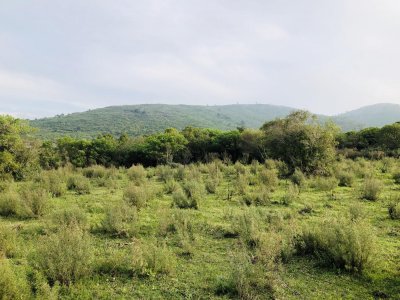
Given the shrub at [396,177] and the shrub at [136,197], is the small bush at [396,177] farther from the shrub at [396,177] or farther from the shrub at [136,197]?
the shrub at [136,197]

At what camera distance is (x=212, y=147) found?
4484 cm

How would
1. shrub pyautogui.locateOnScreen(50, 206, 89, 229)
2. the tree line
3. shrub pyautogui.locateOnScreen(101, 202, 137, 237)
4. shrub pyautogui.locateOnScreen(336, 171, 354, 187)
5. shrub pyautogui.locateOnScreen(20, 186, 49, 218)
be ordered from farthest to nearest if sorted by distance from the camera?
the tree line, shrub pyautogui.locateOnScreen(336, 171, 354, 187), shrub pyautogui.locateOnScreen(20, 186, 49, 218), shrub pyautogui.locateOnScreen(50, 206, 89, 229), shrub pyautogui.locateOnScreen(101, 202, 137, 237)

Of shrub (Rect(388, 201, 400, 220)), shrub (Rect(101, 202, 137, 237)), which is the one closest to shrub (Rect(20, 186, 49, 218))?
shrub (Rect(101, 202, 137, 237))

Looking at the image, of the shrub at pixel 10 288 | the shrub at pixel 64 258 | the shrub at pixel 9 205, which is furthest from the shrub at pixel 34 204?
the shrub at pixel 10 288

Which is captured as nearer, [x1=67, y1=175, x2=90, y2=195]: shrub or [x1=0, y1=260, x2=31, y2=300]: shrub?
[x1=0, y1=260, x2=31, y2=300]: shrub

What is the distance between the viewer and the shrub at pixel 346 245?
20.2ft

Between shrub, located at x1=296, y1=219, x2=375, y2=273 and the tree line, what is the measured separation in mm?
13498

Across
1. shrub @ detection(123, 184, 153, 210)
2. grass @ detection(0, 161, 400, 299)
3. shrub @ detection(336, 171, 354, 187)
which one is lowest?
grass @ detection(0, 161, 400, 299)

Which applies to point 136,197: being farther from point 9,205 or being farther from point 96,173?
point 96,173

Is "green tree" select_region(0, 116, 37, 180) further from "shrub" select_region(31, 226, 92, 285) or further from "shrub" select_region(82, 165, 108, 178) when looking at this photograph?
"shrub" select_region(31, 226, 92, 285)

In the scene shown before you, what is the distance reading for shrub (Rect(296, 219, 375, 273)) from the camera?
6.16m

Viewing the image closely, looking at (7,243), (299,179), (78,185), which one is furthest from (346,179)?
(7,243)

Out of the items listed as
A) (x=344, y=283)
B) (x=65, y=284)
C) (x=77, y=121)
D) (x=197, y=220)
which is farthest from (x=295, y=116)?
(x=77, y=121)

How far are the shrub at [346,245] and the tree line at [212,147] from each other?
13.5 meters
